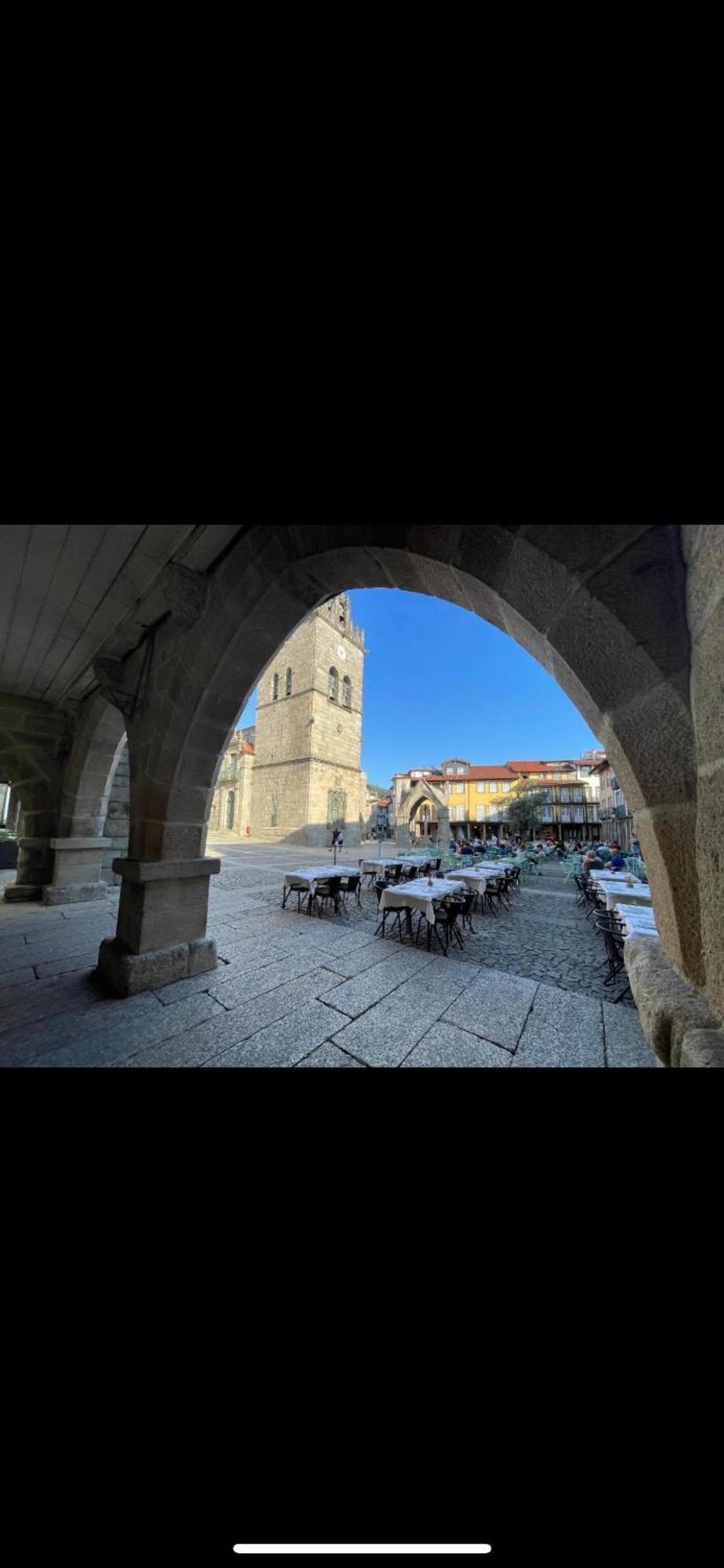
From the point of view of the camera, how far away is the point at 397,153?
54cm

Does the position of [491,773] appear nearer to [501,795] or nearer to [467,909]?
[501,795]

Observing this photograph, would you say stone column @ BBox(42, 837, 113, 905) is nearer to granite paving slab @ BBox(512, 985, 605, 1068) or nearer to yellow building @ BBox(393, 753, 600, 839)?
granite paving slab @ BBox(512, 985, 605, 1068)

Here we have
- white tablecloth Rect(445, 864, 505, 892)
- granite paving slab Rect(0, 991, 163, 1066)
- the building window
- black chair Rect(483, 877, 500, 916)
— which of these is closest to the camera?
granite paving slab Rect(0, 991, 163, 1066)

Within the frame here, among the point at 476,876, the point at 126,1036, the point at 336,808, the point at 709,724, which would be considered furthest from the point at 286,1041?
the point at 336,808

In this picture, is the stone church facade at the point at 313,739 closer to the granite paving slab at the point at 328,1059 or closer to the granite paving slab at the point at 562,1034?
the granite paving slab at the point at 562,1034

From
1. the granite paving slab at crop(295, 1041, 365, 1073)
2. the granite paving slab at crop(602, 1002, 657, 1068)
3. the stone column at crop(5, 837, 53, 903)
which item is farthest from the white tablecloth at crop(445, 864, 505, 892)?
the stone column at crop(5, 837, 53, 903)

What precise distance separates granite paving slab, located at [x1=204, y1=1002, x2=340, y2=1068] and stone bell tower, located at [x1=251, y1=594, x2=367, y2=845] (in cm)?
1462

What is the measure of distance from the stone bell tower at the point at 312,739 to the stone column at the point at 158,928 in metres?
13.9

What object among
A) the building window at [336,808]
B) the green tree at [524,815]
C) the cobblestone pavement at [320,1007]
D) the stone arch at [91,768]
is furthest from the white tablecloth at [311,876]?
the green tree at [524,815]

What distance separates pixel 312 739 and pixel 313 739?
0.11 ft

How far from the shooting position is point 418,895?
4.45 meters

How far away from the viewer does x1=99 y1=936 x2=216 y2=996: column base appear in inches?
106
